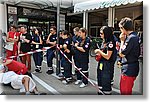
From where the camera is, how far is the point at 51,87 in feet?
6.76

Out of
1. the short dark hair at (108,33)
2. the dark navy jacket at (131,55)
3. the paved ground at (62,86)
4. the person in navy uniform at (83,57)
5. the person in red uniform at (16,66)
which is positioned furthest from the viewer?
the person in navy uniform at (83,57)

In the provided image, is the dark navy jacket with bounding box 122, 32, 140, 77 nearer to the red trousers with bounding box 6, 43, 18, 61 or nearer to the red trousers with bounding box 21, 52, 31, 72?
the red trousers with bounding box 21, 52, 31, 72

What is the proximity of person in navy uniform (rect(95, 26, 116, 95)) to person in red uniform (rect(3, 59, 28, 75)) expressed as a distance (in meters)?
0.76

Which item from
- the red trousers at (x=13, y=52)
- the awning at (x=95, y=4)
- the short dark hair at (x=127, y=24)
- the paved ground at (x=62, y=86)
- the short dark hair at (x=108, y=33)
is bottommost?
the paved ground at (x=62, y=86)

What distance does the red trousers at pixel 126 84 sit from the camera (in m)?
1.75

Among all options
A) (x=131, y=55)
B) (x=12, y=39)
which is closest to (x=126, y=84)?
(x=131, y=55)

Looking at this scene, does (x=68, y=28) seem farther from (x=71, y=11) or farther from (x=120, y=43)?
(x=120, y=43)

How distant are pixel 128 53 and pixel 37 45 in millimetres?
1061

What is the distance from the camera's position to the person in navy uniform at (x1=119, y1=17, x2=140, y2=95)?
170cm

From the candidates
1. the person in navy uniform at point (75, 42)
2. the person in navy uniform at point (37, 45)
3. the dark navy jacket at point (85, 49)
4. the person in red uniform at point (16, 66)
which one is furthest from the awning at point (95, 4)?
the person in red uniform at point (16, 66)

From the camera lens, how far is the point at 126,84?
1.76 meters

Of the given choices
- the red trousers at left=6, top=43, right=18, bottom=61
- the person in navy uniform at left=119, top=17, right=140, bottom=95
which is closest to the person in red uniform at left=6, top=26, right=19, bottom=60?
the red trousers at left=6, top=43, right=18, bottom=61

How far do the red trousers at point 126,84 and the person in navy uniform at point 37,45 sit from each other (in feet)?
2.97

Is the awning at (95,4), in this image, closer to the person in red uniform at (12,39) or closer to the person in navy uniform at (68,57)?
the person in navy uniform at (68,57)
